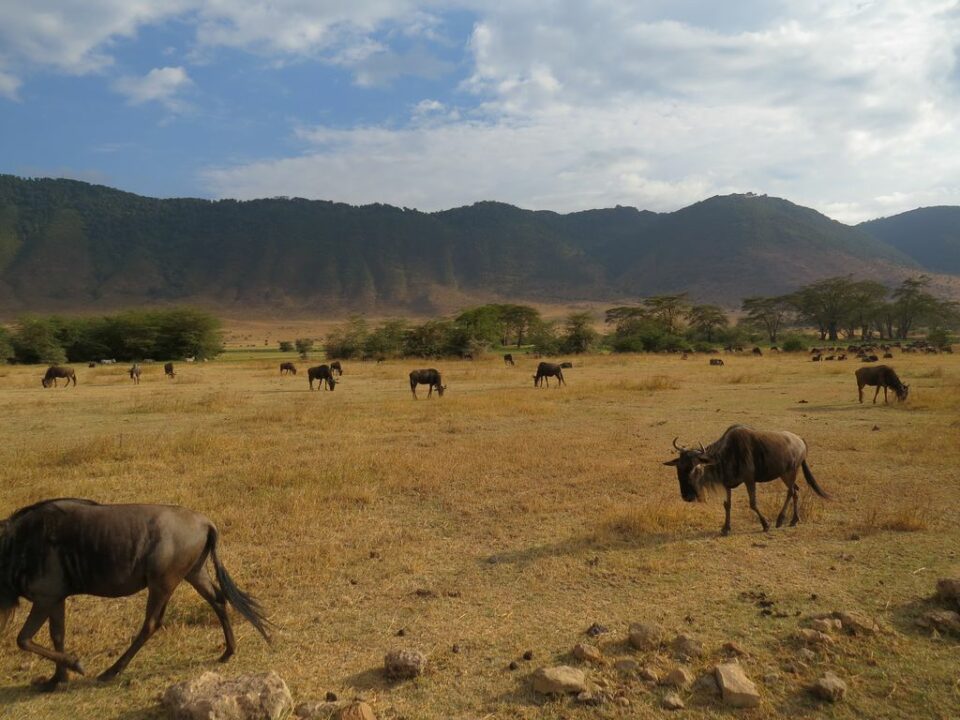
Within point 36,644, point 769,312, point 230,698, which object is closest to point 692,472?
point 230,698

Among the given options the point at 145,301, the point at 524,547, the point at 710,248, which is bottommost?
the point at 524,547

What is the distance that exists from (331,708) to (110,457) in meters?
10.7

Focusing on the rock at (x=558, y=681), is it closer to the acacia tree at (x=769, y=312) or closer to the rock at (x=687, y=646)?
the rock at (x=687, y=646)

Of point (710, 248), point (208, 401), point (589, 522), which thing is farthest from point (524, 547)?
point (710, 248)

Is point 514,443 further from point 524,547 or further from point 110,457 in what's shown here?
point 110,457

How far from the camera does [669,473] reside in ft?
37.1

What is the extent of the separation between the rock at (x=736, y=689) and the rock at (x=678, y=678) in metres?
0.22

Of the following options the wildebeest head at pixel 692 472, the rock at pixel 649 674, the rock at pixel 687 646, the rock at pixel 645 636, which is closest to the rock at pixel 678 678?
the rock at pixel 649 674

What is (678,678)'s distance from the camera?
4.52m

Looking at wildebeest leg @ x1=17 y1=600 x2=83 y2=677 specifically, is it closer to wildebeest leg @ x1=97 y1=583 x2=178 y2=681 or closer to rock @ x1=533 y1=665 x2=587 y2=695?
wildebeest leg @ x1=97 y1=583 x2=178 y2=681

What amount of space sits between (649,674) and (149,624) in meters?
3.96

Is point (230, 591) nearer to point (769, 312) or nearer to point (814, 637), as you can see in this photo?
point (814, 637)

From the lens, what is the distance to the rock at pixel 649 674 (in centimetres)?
457

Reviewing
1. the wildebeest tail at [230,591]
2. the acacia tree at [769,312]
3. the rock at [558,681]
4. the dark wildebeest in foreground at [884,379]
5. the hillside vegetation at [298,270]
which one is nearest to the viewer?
the rock at [558,681]
